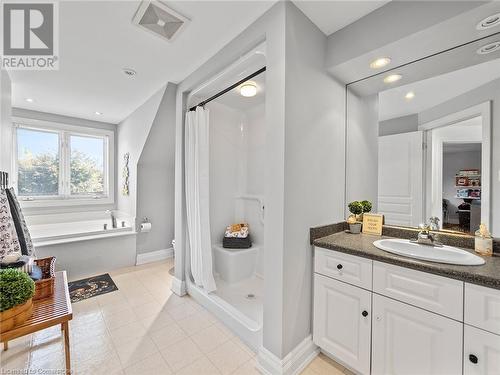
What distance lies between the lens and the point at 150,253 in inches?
142

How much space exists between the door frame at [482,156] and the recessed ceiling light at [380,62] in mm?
546

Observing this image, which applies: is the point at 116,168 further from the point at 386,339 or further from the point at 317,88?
the point at 386,339

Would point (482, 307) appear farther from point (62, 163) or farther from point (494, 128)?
point (62, 163)

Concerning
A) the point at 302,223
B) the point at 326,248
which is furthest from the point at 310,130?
the point at 326,248

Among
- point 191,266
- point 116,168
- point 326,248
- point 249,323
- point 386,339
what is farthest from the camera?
point 116,168

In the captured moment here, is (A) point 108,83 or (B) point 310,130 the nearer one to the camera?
(B) point 310,130

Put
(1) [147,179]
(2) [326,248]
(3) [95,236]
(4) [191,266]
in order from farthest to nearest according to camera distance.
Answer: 1. (1) [147,179]
2. (3) [95,236]
3. (4) [191,266]
4. (2) [326,248]

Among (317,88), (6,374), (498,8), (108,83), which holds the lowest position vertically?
(6,374)

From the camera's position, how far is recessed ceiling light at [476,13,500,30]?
3.79 ft

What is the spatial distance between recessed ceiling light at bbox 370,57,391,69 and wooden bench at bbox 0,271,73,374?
8.52 feet

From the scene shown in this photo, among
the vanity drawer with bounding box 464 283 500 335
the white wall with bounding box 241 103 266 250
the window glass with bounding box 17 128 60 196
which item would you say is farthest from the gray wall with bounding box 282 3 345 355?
the window glass with bounding box 17 128 60 196

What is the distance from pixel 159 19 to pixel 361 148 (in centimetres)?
193

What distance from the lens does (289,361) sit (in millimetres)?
1430

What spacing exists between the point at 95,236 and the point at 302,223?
3.06m
